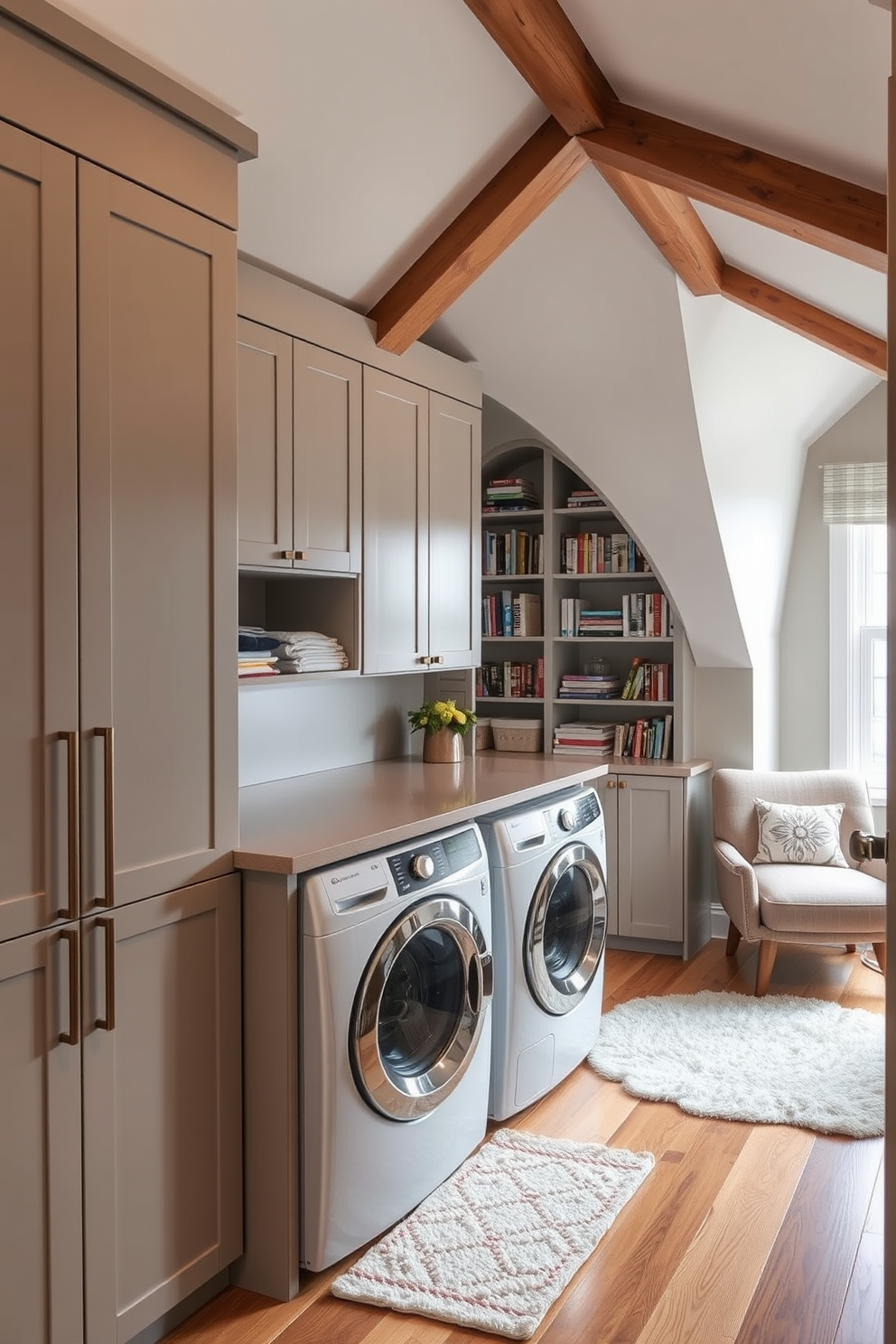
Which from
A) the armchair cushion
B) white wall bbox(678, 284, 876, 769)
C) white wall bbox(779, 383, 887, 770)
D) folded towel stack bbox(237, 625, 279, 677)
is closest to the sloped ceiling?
white wall bbox(678, 284, 876, 769)

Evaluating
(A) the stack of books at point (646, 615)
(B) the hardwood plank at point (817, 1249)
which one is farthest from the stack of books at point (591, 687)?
(B) the hardwood plank at point (817, 1249)

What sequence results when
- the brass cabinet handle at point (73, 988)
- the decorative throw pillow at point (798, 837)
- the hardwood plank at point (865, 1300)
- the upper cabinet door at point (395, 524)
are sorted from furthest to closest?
the decorative throw pillow at point (798, 837) < the upper cabinet door at point (395, 524) < the hardwood plank at point (865, 1300) < the brass cabinet handle at point (73, 988)

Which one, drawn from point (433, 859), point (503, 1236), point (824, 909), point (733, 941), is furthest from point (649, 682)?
point (503, 1236)

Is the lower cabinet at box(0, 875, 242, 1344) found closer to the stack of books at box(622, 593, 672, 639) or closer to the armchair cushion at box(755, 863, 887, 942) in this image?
the armchair cushion at box(755, 863, 887, 942)

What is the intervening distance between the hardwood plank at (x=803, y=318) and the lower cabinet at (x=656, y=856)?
1.84m

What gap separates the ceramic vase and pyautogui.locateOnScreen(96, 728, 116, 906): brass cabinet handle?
1.98 meters

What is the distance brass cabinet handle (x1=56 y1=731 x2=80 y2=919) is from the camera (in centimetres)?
186

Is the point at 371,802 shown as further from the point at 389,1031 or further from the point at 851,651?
the point at 851,651

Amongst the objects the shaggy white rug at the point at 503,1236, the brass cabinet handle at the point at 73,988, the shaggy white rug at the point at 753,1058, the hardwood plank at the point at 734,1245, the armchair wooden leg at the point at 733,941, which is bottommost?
the hardwood plank at the point at 734,1245

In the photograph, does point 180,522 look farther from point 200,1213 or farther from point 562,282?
point 562,282

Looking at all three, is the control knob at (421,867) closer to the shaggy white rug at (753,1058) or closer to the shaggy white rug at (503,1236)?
the shaggy white rug at (503,1236)

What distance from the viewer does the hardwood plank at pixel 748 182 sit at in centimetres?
Result: 261

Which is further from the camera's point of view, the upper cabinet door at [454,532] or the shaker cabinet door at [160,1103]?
the upper cabinet door at [454,532]

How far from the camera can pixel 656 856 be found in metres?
4.71
